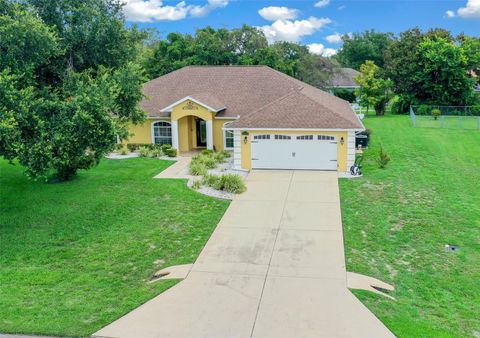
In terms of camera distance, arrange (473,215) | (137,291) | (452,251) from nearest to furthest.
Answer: (137,291) < (452,251) < (473,215)

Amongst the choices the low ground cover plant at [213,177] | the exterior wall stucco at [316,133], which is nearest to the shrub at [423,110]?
the exterior wall stucco at [316,133]

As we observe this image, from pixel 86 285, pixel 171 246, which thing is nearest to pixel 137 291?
pixel 86 285

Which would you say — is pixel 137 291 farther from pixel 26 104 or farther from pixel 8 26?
pixel 8 26

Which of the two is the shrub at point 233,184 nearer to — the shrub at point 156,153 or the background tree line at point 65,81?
the background tree line at point 65,81

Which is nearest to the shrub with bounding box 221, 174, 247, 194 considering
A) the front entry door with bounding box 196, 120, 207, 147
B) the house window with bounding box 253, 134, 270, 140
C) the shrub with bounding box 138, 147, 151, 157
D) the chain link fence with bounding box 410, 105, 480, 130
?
the house window with bounding box 253, 134, 270, 140

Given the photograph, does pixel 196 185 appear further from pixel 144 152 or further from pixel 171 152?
pixel 144 152

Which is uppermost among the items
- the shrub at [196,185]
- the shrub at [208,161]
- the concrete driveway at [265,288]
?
the shrub at [208,161]
